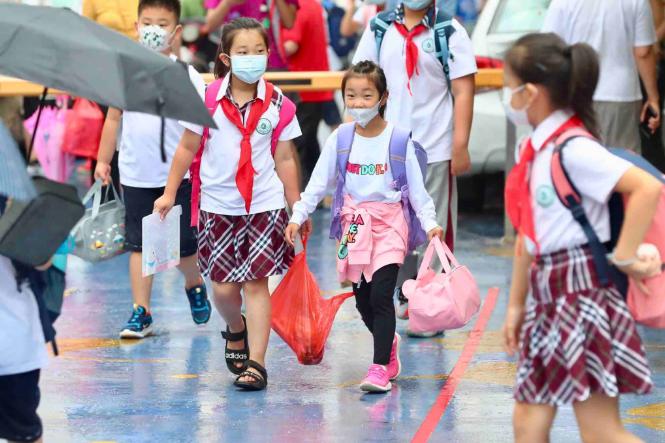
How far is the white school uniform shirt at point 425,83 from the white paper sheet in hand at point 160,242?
1469mm

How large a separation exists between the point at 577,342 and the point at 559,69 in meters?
0.87

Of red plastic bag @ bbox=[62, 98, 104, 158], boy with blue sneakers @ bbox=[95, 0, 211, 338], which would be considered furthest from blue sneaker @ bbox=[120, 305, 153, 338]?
red plastic bag @ bbox=[62, 98, 104, 158]

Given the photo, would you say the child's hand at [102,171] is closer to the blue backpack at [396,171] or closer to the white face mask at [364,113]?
the blue backpack at [396,171]

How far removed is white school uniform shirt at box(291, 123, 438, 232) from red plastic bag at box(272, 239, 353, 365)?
28cm

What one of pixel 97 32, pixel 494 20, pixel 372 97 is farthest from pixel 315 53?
pixel 97 32

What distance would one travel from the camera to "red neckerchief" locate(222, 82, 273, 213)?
6.54 m

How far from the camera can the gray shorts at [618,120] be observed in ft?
28.0

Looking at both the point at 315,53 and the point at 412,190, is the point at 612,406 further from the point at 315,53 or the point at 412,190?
the point at 315,53

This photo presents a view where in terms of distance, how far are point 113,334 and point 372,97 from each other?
233 centimetres

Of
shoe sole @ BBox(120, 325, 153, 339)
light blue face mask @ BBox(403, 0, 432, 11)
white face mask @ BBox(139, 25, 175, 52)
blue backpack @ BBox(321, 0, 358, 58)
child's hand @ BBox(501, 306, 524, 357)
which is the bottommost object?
shoe sole @ BBox(120, 325, 153, 339)

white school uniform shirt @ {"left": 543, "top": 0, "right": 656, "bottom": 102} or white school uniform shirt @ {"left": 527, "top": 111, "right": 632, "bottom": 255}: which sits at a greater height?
white school uniform shirt @ {"left": 543, "top": 0, "right": 656, "bottom": 102}

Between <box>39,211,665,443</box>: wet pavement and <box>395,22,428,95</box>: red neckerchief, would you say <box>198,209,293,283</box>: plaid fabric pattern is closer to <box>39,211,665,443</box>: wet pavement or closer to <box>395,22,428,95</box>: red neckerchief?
<box>39,211,665,443</box>: wet pavement

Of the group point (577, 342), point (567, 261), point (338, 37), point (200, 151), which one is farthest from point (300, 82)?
point (577, 342)

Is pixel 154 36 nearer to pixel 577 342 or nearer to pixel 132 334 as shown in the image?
pixel 132 334
